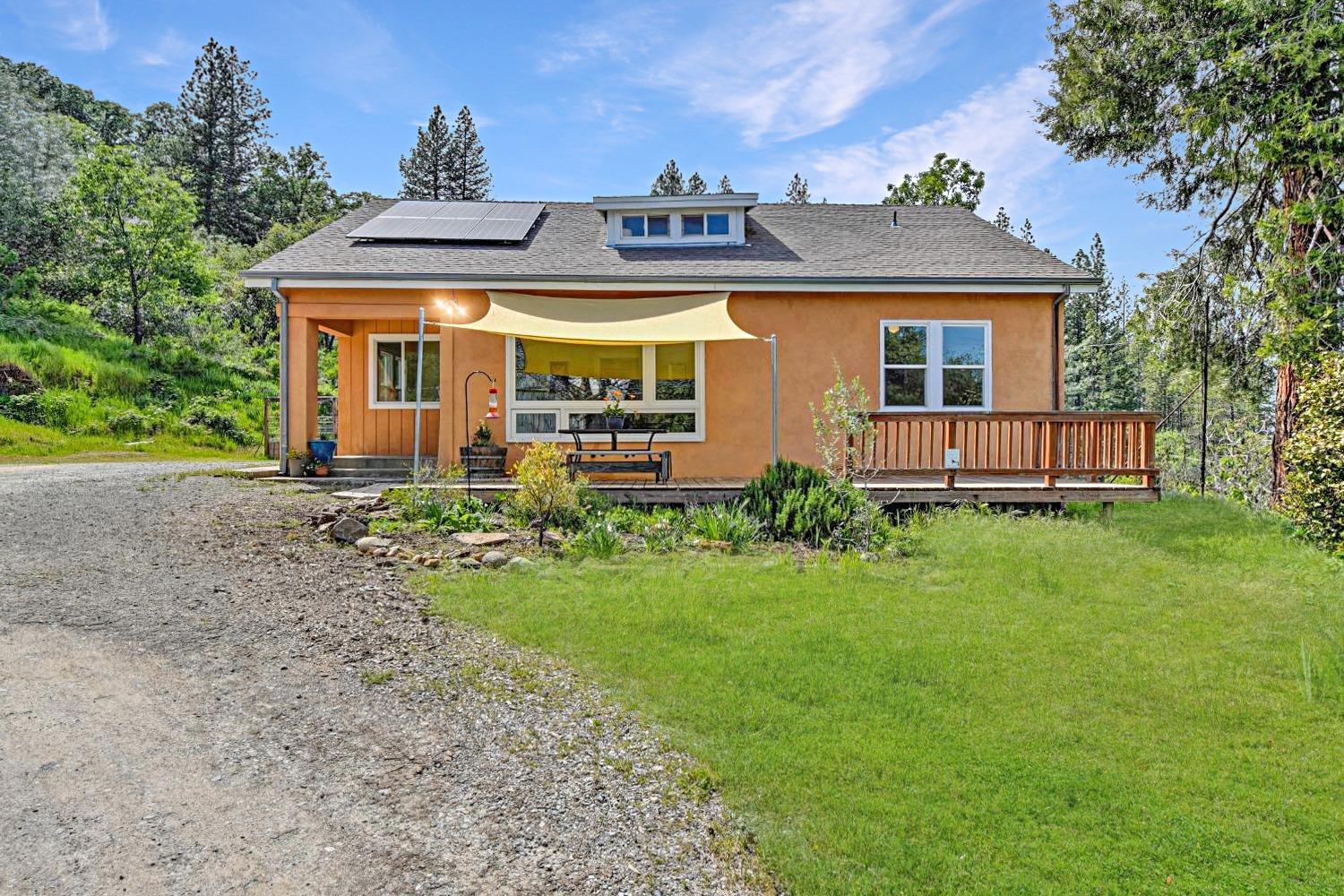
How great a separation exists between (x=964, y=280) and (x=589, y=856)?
10.4 meters

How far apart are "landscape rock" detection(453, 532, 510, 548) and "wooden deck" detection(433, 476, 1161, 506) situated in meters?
1.86

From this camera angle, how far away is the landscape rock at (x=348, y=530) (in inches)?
288

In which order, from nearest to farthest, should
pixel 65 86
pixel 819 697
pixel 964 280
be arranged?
pixel 819 697, pixel 964 280, pixel 65 86

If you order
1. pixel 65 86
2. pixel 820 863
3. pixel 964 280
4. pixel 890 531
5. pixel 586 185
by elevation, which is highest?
pixel 65 86

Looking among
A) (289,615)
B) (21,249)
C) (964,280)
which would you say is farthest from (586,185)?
(289,615)

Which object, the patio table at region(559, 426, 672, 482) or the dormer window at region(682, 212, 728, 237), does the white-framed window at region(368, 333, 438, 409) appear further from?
the dormer window at region(682, 212, 728, 237)

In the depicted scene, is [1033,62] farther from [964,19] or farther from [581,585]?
[581,585]

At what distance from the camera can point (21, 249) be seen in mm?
25859

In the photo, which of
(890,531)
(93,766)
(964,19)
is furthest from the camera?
(964,19)

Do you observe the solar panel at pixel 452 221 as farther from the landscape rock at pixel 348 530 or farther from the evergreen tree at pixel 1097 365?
the evergreen tree at pixel 1097 365

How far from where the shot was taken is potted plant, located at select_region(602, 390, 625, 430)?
10.3m

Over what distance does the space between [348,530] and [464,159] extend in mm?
38358

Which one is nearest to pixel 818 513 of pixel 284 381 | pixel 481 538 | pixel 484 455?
pixel 481 538

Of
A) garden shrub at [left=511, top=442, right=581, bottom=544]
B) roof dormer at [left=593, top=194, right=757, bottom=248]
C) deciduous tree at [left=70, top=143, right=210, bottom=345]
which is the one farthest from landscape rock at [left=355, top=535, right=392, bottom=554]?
deciduous tree at [left=70, top=143, right=210, bottom=345]
